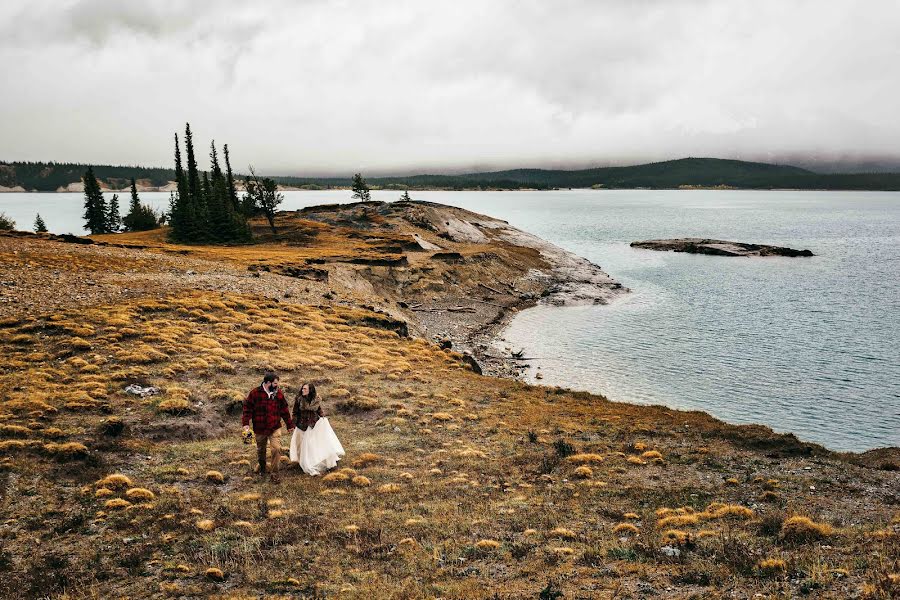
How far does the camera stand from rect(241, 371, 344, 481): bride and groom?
18.1 metres

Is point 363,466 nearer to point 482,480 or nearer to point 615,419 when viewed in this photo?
point 482,480

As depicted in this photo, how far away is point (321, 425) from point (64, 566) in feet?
27.7

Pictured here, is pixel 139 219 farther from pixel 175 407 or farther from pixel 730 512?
pixel 730 512

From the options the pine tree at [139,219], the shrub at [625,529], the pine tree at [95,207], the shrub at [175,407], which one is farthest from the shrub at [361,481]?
the pine tree at [95,207]

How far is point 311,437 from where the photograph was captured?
19.6 meters

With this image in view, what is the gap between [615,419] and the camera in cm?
2844

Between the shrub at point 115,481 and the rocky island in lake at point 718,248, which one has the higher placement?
the shrub at point 115,481

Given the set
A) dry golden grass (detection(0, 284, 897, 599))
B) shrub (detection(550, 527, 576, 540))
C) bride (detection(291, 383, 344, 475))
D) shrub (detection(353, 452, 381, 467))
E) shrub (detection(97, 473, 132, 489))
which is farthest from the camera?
shrub (detection(353, 452, 381, 467))

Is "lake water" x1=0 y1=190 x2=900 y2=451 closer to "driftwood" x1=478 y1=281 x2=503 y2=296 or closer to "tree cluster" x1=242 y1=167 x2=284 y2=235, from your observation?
"driftwood" x1=478 y1=281 x2=503 y2=296

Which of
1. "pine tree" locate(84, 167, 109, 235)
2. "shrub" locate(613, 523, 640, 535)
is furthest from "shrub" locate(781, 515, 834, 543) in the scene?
"pine tree" locate(84, 167, 109, 235)

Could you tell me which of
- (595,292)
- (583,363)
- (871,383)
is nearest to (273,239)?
(595,292)

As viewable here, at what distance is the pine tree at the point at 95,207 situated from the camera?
11519 cm

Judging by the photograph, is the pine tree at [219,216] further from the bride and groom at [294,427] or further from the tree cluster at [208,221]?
the bride and groom at [294,427]

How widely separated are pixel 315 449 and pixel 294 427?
1162 millimetres
